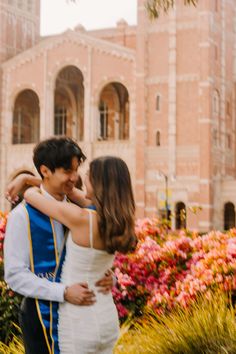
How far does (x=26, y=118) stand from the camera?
143ft

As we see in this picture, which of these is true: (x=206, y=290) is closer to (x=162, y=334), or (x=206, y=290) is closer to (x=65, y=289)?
(x=162, y=334)

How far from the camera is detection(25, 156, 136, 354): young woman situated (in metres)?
3.43

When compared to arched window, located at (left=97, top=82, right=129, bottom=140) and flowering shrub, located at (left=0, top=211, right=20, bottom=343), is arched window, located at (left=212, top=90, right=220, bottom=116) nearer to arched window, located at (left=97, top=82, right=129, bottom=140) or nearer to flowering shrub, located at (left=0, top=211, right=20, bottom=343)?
arched window, located at (left=97, top=82, right=129, bottom=140)

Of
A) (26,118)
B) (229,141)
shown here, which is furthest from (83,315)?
(26,118)

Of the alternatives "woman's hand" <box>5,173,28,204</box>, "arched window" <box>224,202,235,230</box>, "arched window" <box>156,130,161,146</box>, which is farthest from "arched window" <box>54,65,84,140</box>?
"woman's hand" <box>5,173,28,204</box>

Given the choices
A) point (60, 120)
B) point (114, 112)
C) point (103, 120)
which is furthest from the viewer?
point (60, 120)

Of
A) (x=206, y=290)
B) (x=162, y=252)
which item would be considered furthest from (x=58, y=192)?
(x=162, y=252)

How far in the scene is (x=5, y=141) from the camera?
40.2 meters

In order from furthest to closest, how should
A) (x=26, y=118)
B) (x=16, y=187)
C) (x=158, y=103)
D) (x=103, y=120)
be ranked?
(x=26, y=118) → (x=103, y=120) → (x=158, y=103) → (x=16, y=187)

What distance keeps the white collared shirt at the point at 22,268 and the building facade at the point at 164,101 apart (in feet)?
95.9

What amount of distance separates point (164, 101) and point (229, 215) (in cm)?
657

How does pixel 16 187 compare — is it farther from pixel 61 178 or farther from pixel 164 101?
pixel 164 101

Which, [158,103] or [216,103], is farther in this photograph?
[158,103]

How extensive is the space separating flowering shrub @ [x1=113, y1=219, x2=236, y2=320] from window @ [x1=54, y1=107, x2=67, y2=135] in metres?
35.3
